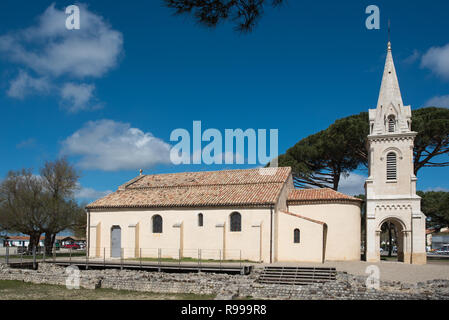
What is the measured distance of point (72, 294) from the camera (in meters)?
21.3

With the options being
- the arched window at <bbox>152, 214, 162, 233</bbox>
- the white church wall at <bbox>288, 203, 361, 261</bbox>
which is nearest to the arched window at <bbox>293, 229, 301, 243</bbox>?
the white church wall at <bbox>288, 203, 361, 261</bbox>

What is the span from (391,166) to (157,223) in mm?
20143

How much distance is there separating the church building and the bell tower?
0.24 ft

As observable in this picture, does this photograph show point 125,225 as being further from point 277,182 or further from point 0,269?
point 277,182

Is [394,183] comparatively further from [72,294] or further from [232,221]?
[72,294]

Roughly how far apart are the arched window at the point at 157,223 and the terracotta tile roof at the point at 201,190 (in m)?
1.08

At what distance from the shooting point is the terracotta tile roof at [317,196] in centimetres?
3197

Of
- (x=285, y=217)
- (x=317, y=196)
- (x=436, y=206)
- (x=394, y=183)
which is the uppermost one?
(x=394, y=183)

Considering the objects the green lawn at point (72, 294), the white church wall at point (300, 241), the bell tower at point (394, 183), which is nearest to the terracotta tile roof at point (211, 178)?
the white church wall at point (300, 241)

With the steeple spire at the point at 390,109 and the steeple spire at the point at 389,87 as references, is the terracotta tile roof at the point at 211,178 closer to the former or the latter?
the steeple spire at the point at 390,109

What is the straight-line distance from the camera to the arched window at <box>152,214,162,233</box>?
33938 mm

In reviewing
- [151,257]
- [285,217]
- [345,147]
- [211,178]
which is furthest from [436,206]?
[151,257]

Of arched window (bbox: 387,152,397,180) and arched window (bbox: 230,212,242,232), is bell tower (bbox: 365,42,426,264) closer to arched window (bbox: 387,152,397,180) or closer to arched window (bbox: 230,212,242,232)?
arched window (bbox: 387,152,397,180)

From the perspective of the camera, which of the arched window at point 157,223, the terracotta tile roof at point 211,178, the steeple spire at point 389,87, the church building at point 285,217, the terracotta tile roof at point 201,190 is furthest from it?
the terracotta tile roof at point 211,178
